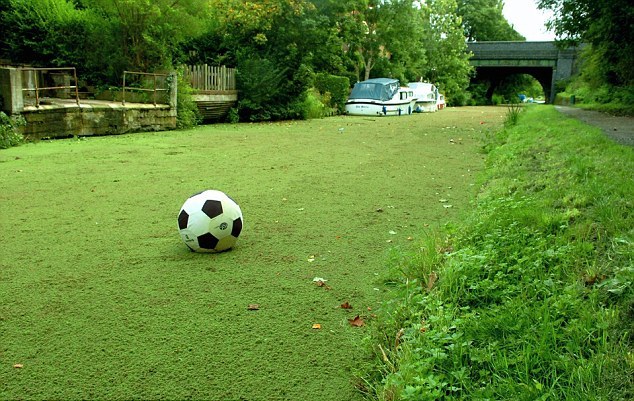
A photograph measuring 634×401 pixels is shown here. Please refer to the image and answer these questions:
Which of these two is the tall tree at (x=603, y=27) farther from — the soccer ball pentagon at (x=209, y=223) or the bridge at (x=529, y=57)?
the bridge at (x=529, y=57)

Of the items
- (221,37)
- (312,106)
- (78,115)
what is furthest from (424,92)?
(78,115)

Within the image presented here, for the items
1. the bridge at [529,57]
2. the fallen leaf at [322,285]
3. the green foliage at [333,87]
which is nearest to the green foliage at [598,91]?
the green foliage at [333,87]

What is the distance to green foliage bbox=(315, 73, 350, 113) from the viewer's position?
24516 millimetres

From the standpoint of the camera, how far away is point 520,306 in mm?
2723

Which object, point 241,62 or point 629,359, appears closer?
point 629,359

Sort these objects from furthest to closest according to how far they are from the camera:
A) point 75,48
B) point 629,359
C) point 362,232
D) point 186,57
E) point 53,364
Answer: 1. point 186,57
2. point 75,48
3. point 362,232
4. point 53,364
5. point 629,359

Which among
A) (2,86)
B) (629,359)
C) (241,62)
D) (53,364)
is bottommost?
(53,364)

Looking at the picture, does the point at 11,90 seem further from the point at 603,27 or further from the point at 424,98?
the point at 424,98

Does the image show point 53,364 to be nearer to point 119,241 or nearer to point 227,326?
point 227,326

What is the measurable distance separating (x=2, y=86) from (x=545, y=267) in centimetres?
1169

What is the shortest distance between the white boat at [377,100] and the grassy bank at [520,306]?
20416mm

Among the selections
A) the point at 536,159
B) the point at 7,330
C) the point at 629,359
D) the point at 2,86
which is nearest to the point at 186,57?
the point at 2,86

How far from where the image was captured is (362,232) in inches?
200

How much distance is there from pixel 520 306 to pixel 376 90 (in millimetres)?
23484
